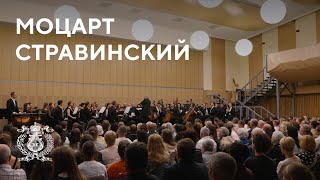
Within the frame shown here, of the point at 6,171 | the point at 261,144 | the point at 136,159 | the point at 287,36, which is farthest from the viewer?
the point at 287,36

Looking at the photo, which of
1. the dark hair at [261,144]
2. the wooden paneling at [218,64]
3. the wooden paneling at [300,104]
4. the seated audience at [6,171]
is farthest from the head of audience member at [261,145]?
the wooden paneling at [218,64]

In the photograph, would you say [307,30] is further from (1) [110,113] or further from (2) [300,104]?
(1) [110,113]

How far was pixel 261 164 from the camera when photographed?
3416 mm

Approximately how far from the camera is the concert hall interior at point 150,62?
13375mm

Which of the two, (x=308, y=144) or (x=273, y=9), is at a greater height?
(x=273, y=9)

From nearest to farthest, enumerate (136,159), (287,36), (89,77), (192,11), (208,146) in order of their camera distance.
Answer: (136,159), (208,146), (192,11), (89,77), (287,36)

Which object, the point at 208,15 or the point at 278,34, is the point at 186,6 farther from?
the point at 278,34

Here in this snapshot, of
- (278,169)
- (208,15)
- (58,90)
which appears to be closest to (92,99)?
(58,90)

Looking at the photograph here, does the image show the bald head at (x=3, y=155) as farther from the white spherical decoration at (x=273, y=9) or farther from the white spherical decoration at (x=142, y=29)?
the white spherical decoration at (x=142, y=29)

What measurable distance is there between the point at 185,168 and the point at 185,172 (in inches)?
1.6

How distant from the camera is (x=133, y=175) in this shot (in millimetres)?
2430

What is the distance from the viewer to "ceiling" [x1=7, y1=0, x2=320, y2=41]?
14508mm

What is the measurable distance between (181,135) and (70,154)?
2.88m

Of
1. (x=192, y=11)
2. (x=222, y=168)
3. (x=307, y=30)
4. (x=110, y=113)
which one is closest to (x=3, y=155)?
(x=222, y=168)
